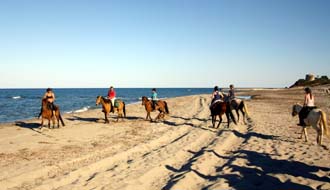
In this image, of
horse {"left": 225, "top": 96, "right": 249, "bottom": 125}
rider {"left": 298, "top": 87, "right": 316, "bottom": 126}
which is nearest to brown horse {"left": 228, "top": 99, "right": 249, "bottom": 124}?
horse {"left": 225, "top": 96, "right": 249, "bottom": 125}

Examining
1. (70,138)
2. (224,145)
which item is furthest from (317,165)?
(70,138)

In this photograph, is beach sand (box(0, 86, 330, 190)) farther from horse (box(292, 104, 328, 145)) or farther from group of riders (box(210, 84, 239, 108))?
group of riders (box(210, 84, 239, 108))

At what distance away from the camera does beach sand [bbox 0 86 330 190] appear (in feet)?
26.0

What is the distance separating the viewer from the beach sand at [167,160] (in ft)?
26.0

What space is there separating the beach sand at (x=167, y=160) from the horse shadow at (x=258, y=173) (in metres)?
0.02

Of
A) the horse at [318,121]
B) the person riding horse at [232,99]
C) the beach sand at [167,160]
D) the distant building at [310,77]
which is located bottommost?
the beach sand at [167,160]

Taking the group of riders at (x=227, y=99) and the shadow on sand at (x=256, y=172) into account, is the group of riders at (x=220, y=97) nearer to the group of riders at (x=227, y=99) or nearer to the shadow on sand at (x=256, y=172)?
the group of riders at (x=227, y=99)

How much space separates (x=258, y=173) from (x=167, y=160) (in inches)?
118

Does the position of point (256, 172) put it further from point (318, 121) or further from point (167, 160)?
point (318, 121)

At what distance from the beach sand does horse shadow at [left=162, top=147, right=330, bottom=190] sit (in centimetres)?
2

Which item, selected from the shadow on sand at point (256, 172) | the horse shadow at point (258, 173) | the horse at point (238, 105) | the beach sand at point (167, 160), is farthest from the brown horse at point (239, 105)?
the horse shadow at point (258, 173)

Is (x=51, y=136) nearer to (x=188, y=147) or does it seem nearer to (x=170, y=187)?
(x=188, y=147)

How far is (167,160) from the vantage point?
1008 centimetres

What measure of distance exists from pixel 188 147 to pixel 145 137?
3353 mm
